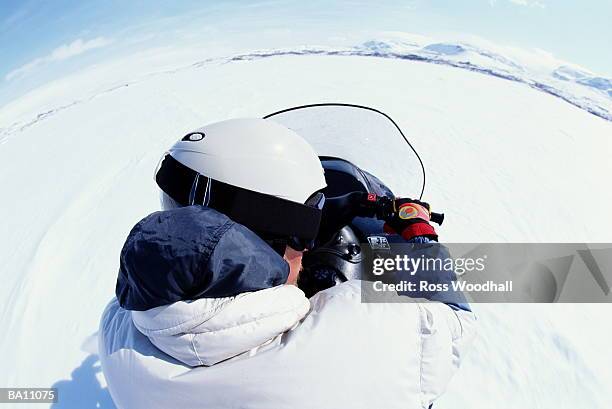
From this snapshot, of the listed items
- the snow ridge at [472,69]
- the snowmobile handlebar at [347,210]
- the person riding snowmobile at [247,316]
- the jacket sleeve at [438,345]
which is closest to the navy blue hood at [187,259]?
the person riding snowmobile at [247,316]

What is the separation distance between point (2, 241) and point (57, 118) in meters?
5.19

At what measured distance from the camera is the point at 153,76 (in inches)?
439

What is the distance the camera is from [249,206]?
3.37 feet

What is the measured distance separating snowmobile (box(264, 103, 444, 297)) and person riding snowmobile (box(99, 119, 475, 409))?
322 millimetres

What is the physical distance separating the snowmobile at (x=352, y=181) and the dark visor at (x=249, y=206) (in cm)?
35

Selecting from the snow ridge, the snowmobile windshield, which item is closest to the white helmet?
the snowmobile windshield

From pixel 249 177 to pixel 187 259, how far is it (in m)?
0.40

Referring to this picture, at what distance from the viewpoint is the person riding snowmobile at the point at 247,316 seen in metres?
0.76

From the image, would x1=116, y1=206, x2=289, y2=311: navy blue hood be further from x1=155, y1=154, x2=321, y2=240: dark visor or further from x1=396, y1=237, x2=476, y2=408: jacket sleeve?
x1=396, y1=237, x2=476, y2=408: jacket sleeve

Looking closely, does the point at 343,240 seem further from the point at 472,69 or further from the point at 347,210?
the point at 472,69

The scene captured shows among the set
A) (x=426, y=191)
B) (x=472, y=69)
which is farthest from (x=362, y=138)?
(x=472, y=69)

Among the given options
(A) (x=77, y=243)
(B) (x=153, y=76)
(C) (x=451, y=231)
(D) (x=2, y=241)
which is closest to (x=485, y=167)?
(C) (x=451, y=231)

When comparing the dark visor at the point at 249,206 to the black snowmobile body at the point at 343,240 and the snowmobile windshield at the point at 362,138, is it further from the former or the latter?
the snowmobile windshield at the point at 362,138

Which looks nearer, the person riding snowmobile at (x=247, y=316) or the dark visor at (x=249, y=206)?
the person riding snowmobile at (x=247, y=316)
